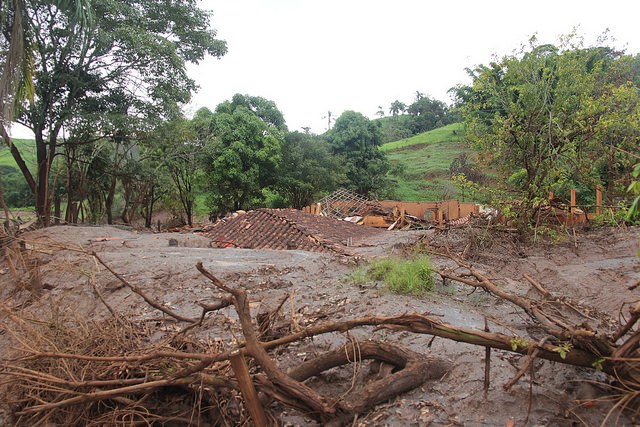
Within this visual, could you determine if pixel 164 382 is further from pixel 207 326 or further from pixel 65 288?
pixel 65 288

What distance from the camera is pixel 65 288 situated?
5.83 meters

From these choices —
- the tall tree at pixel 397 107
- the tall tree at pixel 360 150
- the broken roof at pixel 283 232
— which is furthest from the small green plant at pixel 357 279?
the tall tree at pixel 397 107

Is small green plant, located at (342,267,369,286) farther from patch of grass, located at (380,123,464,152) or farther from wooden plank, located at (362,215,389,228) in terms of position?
patch of grass, located at (380,123,464,152)

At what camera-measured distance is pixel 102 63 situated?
44.9 ft

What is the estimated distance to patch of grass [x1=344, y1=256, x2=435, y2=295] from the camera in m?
4.88

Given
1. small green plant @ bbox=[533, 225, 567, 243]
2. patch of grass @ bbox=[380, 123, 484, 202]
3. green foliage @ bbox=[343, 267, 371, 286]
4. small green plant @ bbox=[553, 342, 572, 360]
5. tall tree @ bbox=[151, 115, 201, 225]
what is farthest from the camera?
patch of grass @ bbox=[380, 123, 484, 202]

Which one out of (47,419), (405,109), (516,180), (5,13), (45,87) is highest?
(405,109)

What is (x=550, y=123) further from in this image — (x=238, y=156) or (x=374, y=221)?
(x=238, y=156)

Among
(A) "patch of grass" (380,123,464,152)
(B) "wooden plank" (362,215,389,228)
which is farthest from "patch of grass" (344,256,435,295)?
(A) "patch of grass" (380,123,464,152)

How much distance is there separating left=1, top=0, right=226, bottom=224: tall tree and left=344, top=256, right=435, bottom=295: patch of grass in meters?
10.3

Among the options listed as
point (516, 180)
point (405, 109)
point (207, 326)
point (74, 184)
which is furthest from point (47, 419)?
point (405, 109)

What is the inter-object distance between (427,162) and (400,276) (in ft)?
117

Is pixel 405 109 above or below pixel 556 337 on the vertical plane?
above

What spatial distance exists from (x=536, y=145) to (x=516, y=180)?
381cm
